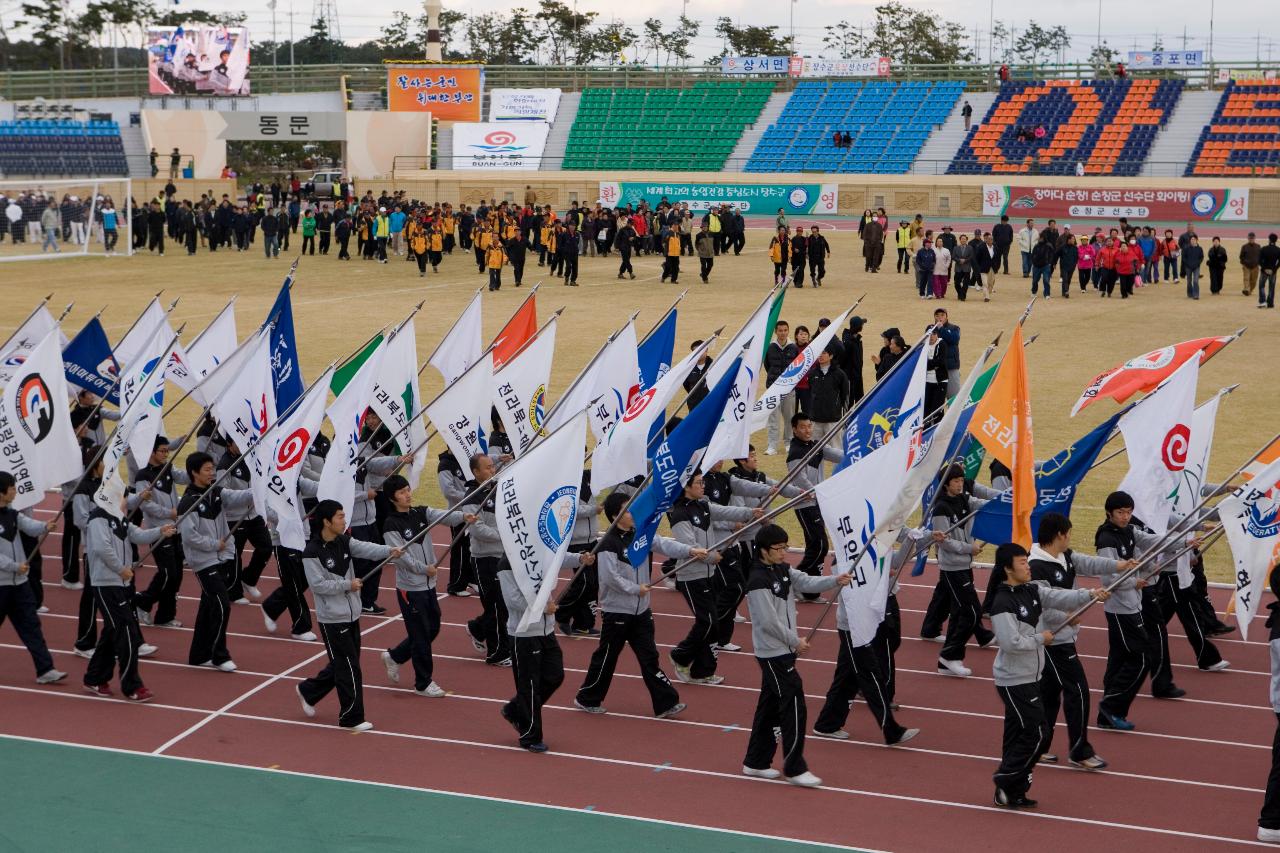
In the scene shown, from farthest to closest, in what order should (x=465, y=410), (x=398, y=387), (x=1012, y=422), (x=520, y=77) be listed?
(x=520, y=77), (x=398, y=387), (x=465, y=410), (x=1012, y=422)

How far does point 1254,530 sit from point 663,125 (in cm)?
5626

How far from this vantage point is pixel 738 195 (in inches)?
2128

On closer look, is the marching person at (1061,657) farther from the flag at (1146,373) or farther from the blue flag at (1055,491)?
the flag at (1146,373)

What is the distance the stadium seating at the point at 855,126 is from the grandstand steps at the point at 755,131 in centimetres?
32

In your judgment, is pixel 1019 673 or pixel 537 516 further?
pixel 537 516

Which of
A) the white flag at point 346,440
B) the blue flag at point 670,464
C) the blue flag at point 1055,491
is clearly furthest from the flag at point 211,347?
the blue flag at point 1055,491

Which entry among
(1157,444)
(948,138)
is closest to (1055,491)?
(1157,444)

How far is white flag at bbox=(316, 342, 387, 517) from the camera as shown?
447 inches

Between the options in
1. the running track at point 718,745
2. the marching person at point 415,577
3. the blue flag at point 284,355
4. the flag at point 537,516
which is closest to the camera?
the running track at point 718,745

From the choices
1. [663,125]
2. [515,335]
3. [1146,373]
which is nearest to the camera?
[1146,373]

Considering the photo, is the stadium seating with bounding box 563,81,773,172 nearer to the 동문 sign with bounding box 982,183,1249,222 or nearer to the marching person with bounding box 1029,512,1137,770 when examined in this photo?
the 동문 sign with bounding box 982,183,1249,222

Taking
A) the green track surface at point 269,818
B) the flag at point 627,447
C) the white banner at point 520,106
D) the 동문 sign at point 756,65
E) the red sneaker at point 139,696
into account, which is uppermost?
the 동문 sign at point 756,65

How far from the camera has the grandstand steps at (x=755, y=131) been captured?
60594 millimetres

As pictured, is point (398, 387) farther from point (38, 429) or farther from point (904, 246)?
point (904, 246)
